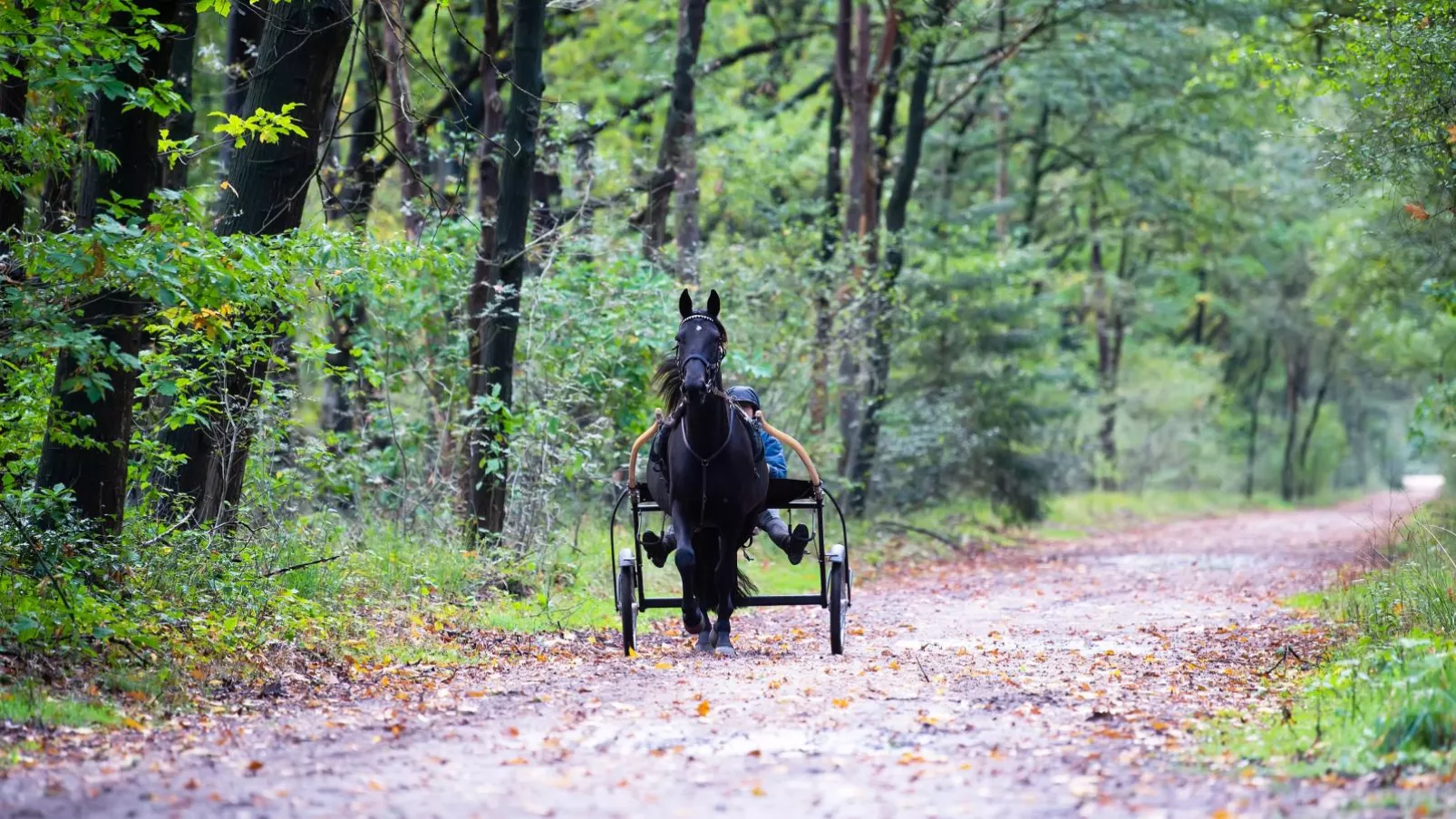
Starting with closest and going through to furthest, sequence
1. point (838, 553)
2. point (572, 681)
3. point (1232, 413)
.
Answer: point (572, 681)
point (838, 553)
point (1232, 413)

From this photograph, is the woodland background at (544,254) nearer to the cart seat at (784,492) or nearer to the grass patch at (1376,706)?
the cart seat at (784,492)

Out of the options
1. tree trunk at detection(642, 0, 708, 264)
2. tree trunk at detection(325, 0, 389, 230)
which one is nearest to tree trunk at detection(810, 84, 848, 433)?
tree trunk at detection(642, 0, 708, 264)

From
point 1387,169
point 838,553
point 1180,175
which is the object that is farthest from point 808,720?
point 1180,175

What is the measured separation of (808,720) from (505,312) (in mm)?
7464

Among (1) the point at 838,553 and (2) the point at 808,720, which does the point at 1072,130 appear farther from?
(2) the point at 808,720

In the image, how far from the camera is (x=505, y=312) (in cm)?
1402

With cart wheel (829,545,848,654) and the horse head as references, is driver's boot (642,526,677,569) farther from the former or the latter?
the horse head

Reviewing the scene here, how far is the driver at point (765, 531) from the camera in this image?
11.0 m

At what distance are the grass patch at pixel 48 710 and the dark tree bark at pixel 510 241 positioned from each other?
6288mm

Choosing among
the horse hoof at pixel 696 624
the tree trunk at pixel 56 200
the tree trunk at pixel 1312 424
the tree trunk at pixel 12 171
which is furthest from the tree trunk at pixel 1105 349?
the tree trunk at pixel 12 171

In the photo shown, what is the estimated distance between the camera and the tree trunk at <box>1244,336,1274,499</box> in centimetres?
5262

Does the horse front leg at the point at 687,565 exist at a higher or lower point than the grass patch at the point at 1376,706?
higher

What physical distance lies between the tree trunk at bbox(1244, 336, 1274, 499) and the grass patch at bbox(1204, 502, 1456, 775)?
4428cm

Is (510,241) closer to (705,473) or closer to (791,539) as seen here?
(705,473)
